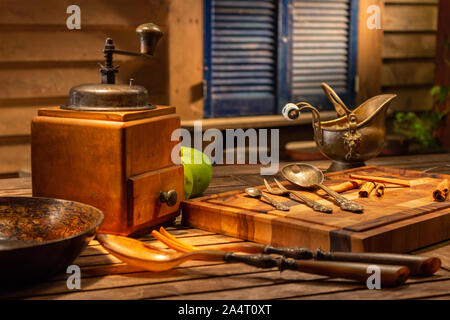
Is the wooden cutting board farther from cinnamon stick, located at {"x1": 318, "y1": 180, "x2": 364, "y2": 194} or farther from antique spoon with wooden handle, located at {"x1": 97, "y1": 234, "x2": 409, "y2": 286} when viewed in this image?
antique spoon with wooden handle, located at {"x1": 97, "y1": 234, "x2": 409, "y2": 286}

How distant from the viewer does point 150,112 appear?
1.38m

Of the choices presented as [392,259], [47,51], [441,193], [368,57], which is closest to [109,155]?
[392,259]

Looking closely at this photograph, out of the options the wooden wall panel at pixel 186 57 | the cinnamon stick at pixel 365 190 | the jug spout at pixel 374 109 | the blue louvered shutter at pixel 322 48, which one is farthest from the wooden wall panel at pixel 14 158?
the cinnamon stick at pixel 365 190

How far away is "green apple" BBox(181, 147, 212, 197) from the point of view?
1.61 meters

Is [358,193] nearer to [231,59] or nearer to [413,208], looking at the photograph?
[413,208]

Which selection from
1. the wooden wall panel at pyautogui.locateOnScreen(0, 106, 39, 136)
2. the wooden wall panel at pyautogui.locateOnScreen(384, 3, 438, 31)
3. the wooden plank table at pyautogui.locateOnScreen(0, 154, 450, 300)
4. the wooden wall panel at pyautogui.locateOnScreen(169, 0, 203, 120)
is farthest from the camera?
the wooden wall panel at pyautogui.locateOnScreen(384, 3, 438, 31)

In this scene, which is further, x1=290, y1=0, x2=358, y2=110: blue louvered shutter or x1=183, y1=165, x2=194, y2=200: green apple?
x1=290, y1=0, x2=358, y2=110: blue louvered shutter

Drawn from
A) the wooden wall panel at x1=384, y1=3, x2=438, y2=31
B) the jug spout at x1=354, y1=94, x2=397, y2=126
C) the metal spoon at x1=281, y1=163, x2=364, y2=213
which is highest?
the wooden wall panel at x1=384, y1=3, x2=438, y2=31

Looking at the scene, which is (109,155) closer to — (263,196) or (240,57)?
(263,196)

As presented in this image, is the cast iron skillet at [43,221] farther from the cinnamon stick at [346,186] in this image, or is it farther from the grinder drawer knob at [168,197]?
the cinnamon stick at [346,186]

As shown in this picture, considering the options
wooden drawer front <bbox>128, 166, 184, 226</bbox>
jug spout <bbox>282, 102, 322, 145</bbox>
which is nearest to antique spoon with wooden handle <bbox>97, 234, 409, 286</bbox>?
wooden drawer front <bbox>128, 166, 184, 226</bbox>

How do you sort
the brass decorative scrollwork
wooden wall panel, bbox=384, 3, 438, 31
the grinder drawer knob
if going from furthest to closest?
wooden wall panel, bbox=384, 3, 438, 31
the brass decorative scrollwork
the grinder drawer knob

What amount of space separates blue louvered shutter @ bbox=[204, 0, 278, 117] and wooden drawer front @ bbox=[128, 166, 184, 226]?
279 cm
